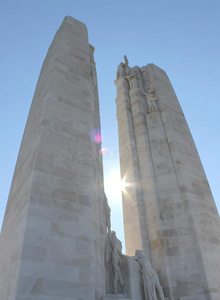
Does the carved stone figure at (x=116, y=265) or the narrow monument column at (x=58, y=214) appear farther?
the carved stone figure at (x=116, y=265)

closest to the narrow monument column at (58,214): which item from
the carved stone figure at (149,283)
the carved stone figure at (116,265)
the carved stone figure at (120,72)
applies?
the carved stone figure at (116,265)

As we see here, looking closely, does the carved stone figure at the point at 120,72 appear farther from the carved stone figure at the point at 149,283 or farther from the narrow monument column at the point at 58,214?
the carved stone figure at the point at 149,283

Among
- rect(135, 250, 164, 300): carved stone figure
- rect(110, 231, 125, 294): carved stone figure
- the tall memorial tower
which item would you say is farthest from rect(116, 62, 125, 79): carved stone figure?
rect(135, 250, 164, 300): carved stone figure

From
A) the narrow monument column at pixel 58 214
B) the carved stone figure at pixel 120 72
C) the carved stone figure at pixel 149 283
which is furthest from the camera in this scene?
the carved stone figure at pixel 120 72

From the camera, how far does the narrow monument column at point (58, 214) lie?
4879 millimetres

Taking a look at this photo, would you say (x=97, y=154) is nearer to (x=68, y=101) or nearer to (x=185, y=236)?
(x=68, y=101)

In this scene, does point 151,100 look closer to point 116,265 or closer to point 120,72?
point 120,72

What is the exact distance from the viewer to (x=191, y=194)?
935cm

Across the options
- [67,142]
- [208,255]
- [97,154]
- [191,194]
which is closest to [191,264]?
[208,255]

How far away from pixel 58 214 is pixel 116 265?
228 cm

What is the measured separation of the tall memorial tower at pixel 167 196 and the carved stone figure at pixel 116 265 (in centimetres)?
194

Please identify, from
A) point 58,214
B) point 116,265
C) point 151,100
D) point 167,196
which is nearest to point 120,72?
point 151,100

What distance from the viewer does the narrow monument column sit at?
488cm

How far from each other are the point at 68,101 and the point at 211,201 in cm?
591
